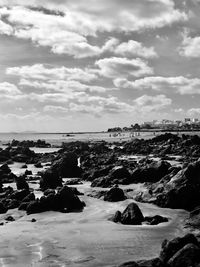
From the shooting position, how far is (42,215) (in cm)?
2266

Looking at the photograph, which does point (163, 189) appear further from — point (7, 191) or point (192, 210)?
point (7, 191)

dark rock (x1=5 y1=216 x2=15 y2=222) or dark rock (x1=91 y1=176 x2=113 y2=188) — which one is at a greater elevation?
dark rock (x1=91 y1=176 x2=113 y2=188)

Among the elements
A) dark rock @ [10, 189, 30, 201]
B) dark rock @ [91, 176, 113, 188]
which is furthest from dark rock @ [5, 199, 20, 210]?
dark rock @ [91, 176, 113, 188]

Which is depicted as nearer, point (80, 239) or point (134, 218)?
point (80, 239)

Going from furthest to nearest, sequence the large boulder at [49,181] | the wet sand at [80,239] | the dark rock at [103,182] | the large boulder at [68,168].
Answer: the large boulder at [68,168]
the large boulder at [49,181]
the dark rock at [103,182]
the wet sand at [80,239]

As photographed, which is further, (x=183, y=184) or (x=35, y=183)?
(x=35, y=183)

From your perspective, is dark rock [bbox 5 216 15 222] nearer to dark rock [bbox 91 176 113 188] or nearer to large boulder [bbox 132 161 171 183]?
dark rock [bbox 91 176 113 188]

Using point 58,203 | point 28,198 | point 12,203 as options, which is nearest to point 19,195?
point 28,198

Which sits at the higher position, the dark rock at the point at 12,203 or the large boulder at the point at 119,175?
the large boulder at the point at 119,175

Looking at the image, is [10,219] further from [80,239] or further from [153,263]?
[153,263]

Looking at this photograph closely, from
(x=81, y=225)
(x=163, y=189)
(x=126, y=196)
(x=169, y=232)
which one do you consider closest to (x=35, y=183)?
(x=126, y=196)

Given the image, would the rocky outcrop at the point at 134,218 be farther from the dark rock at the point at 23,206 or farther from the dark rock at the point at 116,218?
the dark rock at the point at 23,206

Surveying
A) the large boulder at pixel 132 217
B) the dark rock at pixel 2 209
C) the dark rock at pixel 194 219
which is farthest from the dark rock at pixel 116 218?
the dark rock at pixel 2 209

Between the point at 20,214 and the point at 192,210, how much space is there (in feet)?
31.5
